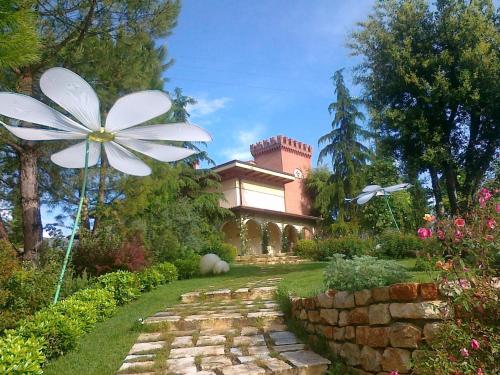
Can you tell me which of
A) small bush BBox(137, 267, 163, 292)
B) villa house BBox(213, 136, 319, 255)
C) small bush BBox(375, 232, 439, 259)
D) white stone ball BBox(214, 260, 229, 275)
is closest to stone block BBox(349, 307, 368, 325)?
small bush BBox(137, 267, 163, 292)

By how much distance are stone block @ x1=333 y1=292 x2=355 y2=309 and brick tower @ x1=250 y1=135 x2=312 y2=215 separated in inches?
872

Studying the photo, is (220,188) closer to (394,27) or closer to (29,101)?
(394,27)

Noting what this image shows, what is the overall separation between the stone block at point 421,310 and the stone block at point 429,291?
39 millimetres

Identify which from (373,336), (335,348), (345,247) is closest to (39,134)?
(335,348)

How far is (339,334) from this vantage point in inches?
165

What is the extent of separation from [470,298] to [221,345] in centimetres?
Answer: 266

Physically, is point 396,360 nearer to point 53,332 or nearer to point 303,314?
point 303,314

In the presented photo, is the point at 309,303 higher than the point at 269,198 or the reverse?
the reverse

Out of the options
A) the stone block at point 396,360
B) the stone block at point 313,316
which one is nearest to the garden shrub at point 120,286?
the stone block at point 313,316

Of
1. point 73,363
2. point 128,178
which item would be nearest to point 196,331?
point 73,363

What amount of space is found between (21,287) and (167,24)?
7360 millimetres

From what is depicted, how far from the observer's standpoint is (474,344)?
105 inches

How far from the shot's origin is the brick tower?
27.3 metres

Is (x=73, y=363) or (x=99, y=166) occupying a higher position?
(x=99, y=166)
